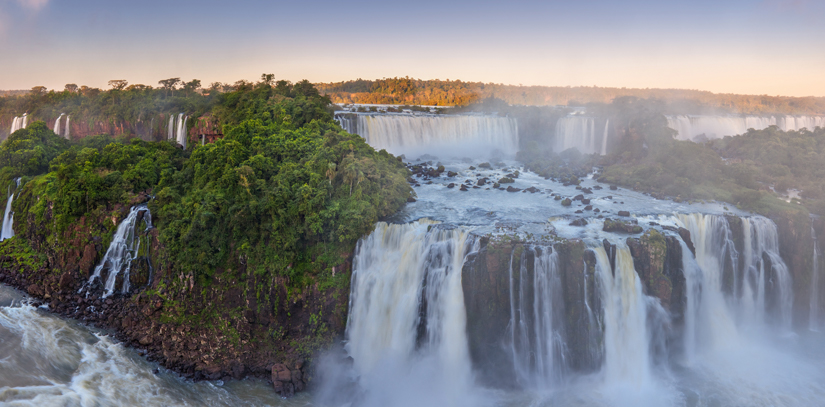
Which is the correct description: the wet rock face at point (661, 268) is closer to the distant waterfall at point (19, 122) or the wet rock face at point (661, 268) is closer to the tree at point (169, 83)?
the tree at point (169, 83)

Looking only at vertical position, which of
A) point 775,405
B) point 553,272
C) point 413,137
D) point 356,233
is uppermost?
point 413,137

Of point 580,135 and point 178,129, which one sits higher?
point 580,135

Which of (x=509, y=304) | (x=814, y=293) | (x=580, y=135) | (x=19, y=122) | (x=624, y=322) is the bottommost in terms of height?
(x=624, y=322)

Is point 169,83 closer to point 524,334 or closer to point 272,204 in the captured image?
point 272,204

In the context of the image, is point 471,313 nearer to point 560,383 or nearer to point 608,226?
point 560,383

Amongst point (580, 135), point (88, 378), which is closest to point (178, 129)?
point (88, 378)

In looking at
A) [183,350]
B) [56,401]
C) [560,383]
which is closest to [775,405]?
[560,383]
